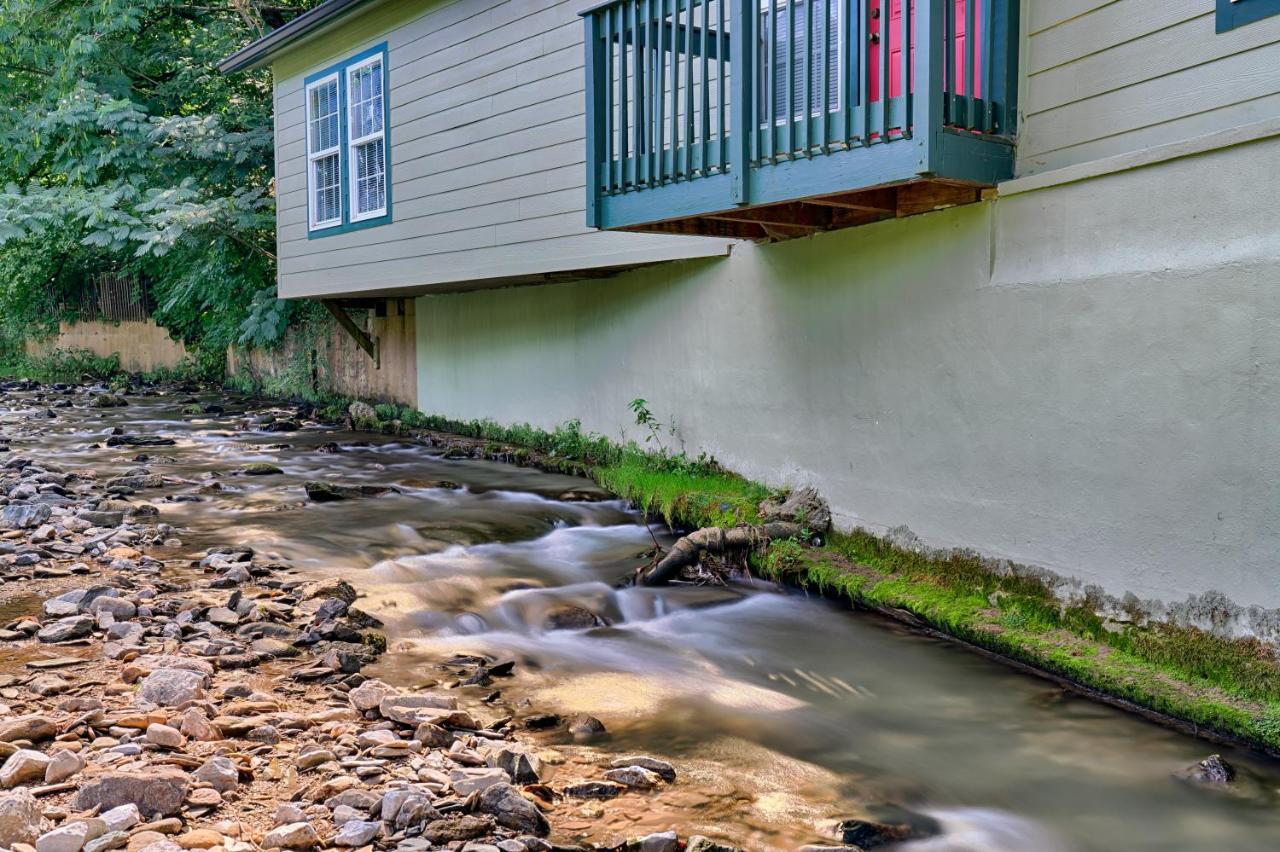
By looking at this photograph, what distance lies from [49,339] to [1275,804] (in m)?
26.3

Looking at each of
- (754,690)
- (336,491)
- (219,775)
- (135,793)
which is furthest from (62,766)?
(336,491)

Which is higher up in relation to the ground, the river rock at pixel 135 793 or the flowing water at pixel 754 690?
the river rock at pixel 135 793

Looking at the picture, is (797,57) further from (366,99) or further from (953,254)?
(366,99)

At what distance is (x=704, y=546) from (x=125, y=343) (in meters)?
19.8

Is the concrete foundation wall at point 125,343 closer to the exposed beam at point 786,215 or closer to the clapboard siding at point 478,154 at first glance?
the clapboard siding at point 478,154

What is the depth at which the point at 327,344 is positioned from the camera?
1584 centimetres

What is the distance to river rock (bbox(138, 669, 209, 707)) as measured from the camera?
3.80 metres

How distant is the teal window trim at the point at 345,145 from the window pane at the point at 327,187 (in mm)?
50

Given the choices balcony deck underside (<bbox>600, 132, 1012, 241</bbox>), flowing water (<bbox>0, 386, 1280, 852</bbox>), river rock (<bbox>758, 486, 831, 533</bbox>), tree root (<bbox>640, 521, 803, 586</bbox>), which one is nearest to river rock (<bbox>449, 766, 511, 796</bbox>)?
flowing water (<bbox>0, 386, 1280, 852</bbox>)

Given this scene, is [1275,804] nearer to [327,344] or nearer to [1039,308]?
[1039,308]

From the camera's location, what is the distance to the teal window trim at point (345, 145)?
11.7 metres

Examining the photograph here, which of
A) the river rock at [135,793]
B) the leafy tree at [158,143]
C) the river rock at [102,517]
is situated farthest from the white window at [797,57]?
the leafy tree at [158,143]

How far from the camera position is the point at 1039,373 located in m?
5.28

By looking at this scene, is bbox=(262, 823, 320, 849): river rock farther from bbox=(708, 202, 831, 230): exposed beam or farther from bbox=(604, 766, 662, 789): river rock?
bbox=(708, 202, 831, 230): exposed beam
